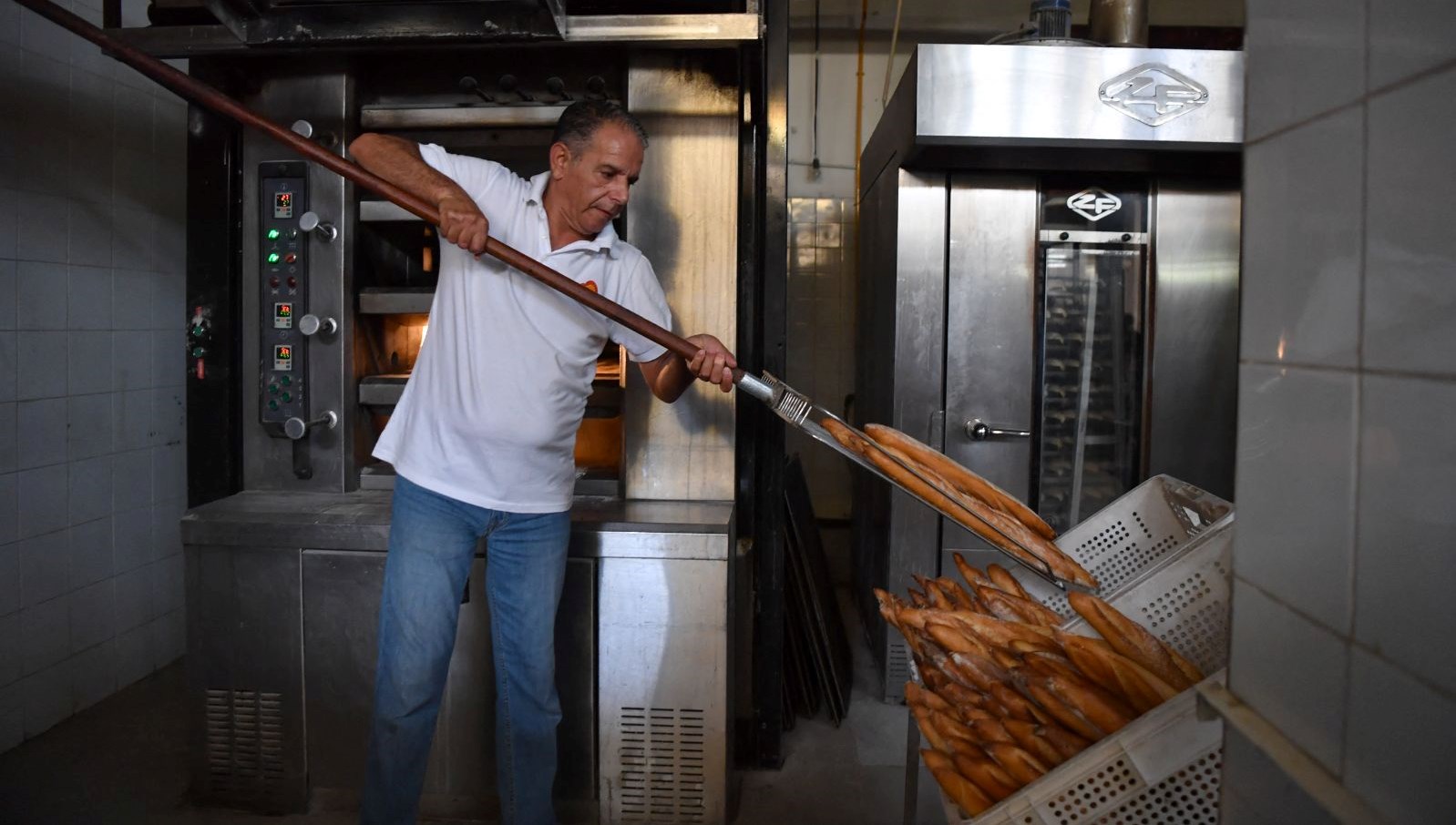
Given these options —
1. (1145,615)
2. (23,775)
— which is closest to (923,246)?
(1145,615)

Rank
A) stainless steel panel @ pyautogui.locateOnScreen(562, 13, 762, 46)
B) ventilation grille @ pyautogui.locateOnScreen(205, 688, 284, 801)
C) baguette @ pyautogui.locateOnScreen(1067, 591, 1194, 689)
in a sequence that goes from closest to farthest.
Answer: baguette @ pyautogui.locateOnScreen(1067, 591, 1194, 689), stainless steel panel @ pyautogui.locateOnScreen(562, 13, 762, 46), ventilation grille @ pyautogui.locateOnScreen(205, 688, 284, 801)

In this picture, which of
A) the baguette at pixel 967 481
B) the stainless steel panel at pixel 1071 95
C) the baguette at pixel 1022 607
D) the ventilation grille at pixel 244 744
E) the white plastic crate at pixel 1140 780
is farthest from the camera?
the stainless steel panel at pixel 1071 95

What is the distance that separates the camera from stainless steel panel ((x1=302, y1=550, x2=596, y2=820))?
2.38 metres

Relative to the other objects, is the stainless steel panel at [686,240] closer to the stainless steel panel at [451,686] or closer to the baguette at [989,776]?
the stainless steel panel at [451,686]

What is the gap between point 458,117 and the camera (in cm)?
272

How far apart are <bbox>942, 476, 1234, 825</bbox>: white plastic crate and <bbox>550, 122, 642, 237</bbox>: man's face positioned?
1231 mm

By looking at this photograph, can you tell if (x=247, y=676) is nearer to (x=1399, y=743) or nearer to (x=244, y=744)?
(x=244, y=744)

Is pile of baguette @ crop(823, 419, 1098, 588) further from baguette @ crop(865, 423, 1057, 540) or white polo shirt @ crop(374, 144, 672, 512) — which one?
white polo shirt @ crop(374, 144, 672, 512)

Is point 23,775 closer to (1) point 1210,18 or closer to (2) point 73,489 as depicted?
(2) point 73,489

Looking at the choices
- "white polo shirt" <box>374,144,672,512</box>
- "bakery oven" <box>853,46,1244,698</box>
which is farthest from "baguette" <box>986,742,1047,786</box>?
"bakery oven" <box>853,46,1244,698</box>

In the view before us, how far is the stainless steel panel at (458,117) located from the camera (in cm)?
269

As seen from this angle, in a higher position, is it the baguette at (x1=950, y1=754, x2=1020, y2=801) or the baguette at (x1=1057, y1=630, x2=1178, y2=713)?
the baguette at (x1=1057, y1=630, x2=1178, y2=713)

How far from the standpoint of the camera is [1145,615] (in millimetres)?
1335

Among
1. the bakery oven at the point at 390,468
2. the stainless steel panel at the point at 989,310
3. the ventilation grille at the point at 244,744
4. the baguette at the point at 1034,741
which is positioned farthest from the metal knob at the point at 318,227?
the baguette at the point at 1034,741
